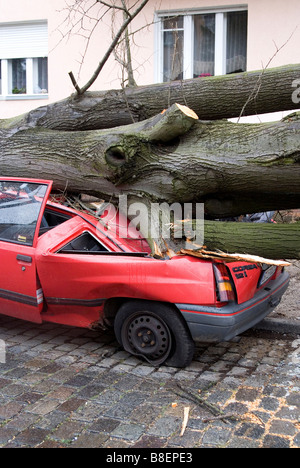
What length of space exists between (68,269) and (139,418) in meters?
1.54

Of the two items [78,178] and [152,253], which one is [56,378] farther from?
[78,178]

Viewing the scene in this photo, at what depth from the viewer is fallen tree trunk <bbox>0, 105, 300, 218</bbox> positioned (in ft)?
15.7

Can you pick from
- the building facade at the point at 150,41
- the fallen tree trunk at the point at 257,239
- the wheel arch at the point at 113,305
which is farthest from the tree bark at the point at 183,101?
the building facade at the point at 150,41

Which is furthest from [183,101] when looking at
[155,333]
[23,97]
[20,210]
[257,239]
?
[23,97]

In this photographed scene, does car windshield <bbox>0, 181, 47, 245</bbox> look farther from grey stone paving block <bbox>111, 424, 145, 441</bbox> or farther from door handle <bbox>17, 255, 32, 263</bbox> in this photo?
grey stone paving block <bbox>111, 424, 145, 441</bbox>

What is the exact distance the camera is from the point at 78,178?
5.55 metres

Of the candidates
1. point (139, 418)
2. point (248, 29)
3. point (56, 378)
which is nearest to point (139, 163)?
point (56, 378)

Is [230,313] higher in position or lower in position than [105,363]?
higher

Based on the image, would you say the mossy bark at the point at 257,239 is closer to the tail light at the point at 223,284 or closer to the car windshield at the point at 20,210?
the tail light at the point at 223,284

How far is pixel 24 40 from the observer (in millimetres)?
11680

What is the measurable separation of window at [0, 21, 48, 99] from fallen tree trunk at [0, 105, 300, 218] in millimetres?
6719

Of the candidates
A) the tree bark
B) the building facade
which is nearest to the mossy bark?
the tree bark

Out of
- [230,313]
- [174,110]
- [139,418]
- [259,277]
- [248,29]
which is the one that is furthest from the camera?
[248,29]

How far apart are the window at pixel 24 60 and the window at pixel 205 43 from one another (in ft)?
9.19
